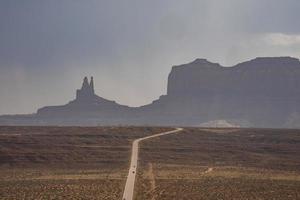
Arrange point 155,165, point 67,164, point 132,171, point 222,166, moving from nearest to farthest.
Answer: point 132,171
point 155,165
point 222,166
point 67,164

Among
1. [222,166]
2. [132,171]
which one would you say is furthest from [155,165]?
[222,166]

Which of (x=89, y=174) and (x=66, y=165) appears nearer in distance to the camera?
(x=89, y=174)

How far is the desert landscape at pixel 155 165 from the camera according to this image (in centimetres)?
4806

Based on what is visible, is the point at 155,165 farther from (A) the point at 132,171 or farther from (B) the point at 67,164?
(B) the point at 67,164

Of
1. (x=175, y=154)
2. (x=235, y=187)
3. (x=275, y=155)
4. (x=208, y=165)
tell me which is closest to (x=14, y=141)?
(x=175, y=154)

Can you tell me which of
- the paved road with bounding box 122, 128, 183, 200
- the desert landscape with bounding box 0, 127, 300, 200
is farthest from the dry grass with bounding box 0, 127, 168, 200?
the paved road with bounding box 122, 128, 183, 200

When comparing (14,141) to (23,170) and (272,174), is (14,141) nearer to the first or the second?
(23,170)

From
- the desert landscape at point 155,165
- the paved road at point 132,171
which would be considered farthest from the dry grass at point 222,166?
the paved road at point 132,171

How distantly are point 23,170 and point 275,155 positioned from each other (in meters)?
36.6

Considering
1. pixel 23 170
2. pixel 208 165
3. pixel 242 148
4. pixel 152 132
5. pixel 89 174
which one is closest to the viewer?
pixel 89 174

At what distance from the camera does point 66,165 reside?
73.4 m

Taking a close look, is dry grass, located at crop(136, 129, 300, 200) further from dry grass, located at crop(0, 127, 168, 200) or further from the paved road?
dry grass, located at crop(0, 127, 168, 200)

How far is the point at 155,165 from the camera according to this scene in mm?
70750

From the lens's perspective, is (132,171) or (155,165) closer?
(132,171)
